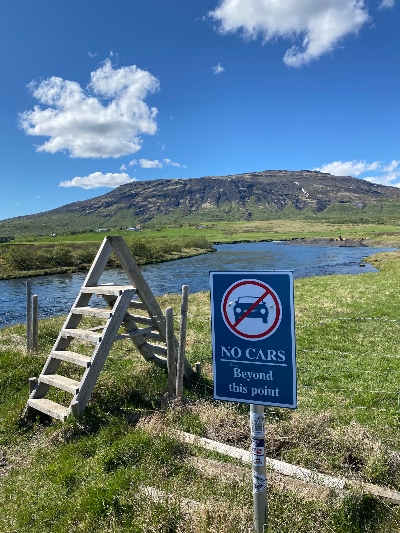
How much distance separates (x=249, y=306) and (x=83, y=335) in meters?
5.54

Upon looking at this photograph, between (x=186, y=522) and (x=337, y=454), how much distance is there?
2647 millimetres

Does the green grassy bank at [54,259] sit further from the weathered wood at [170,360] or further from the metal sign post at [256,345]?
the metal sign post at [256,345]

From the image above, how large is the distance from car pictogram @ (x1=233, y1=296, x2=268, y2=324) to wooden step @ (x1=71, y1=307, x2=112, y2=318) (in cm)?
475

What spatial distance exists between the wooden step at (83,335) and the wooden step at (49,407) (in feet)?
4.62

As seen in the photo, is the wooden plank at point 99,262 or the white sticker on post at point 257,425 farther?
the wooden plank at point 99,262

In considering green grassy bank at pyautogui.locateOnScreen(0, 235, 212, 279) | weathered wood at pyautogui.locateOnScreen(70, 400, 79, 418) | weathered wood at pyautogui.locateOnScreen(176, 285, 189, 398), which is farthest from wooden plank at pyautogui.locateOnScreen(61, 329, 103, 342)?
green grassy bank at pyautogui.locateOnScreen(0, 235, 212, 279)

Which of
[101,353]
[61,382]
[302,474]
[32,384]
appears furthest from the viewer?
Answer: [32,384]

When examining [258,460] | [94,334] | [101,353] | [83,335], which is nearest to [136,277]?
[94,334]

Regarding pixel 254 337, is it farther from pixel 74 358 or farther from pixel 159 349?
pixel 159 349

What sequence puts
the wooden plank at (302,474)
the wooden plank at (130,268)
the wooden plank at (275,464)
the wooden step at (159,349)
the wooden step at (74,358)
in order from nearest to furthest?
the wooden plank at (302,474), the wooden plank at (275,464), the wooden step at (74,358), the wooden plank at (130,268), the wooden step at (159,349)

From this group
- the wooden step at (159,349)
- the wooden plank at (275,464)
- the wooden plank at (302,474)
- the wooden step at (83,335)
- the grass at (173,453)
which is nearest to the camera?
the grass at (173,453)

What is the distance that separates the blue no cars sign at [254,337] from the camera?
3.83 meters

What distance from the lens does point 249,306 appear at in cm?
398

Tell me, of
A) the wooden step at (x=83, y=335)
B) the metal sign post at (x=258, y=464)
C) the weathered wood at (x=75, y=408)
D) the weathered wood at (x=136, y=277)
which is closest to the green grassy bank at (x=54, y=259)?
the wooden step at (x=83, y=335)
